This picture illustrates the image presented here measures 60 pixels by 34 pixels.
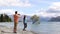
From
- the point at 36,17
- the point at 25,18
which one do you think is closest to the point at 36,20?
the point at 36,17

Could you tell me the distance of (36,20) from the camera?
164 feet

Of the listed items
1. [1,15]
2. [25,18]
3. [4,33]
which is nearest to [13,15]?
[4,33]

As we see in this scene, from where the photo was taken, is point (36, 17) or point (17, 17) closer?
point (17, 17)

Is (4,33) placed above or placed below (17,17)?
below

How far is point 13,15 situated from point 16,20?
426mm

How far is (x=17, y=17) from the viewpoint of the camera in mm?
15672

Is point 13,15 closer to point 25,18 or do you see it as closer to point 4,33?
point 4,33

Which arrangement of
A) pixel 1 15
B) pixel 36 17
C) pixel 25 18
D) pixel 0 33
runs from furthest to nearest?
pixel 36 17 < pixel 1 15 < pixel 25 18 < pixel 0 33

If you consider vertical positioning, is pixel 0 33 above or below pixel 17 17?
below

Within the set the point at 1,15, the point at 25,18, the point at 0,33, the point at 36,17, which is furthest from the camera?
the point at 36,17

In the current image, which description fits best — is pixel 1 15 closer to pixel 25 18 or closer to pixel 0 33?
pixel 25 18

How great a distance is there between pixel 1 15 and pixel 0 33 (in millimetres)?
14621

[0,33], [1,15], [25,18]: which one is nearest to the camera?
[0,33]

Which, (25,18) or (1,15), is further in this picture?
(1,15)
